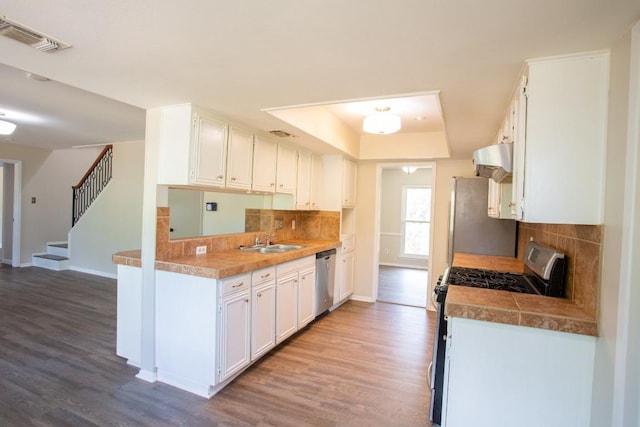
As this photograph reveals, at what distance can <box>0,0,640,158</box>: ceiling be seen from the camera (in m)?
1.25

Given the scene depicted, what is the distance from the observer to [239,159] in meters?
3.09

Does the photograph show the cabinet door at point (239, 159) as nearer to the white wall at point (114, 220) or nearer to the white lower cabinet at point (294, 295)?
the white lower cabinet at point (294, 295)

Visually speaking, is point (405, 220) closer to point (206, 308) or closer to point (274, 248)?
point (274, 248)

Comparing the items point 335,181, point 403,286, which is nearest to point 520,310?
point 335,181

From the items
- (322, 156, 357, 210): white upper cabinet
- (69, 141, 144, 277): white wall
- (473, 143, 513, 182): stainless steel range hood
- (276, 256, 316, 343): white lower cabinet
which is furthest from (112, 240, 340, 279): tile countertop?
(69, 141, 144, 277): white wall

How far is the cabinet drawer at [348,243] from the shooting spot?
4.77 meters

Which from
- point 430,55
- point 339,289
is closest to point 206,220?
point 339,289

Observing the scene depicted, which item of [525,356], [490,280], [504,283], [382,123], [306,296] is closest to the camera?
[525,356]

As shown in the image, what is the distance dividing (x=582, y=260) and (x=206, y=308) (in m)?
2.36

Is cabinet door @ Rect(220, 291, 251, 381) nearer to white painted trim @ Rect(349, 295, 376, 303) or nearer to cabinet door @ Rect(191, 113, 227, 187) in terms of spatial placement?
cabinet door @ Rect(191, 113, 227, 187)

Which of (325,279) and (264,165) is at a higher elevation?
(264,165)

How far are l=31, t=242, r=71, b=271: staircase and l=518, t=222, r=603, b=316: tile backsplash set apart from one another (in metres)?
7.67

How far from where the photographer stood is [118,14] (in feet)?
4.34

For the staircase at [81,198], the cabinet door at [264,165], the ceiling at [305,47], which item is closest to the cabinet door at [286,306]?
the cabinet door at [264,165]
